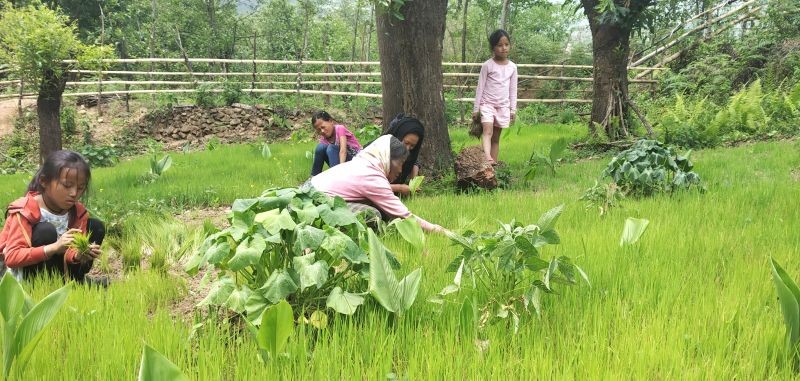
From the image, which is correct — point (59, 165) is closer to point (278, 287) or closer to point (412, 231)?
point (278, 287)

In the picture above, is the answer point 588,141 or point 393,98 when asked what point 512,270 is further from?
point 588,141

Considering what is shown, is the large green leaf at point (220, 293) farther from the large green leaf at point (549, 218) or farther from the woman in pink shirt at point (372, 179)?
the woman in pink shirt at point (372, 179)

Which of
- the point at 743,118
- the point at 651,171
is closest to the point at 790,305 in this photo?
the point at 651,171

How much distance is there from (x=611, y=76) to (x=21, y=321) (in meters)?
7.90

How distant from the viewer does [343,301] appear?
1.72 m

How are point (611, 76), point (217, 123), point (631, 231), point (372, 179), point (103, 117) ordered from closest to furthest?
point (631, 231), point (372, 179), point (611, 76), point (217, 123), point (103, 117)

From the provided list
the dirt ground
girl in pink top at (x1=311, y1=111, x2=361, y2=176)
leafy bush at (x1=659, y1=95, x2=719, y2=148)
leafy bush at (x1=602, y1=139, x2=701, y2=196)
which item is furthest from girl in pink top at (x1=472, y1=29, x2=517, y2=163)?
the dirt ground

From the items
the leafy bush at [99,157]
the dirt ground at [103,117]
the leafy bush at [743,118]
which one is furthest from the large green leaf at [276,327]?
the dirt ground at [103,117]

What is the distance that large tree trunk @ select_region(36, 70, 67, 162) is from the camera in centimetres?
820

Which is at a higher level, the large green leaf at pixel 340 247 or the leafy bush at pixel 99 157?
the large green leaf at pixel 340 247

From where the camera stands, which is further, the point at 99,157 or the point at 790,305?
the point at 99,157

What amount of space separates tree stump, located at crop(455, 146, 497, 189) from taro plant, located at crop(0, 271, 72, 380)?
13.4 ft

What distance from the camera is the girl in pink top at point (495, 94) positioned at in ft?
19.4

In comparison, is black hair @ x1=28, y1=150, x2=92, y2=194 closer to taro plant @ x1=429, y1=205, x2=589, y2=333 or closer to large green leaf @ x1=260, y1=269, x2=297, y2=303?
large green leaf @ x1=260, y1=269, x2=297, y2=303
